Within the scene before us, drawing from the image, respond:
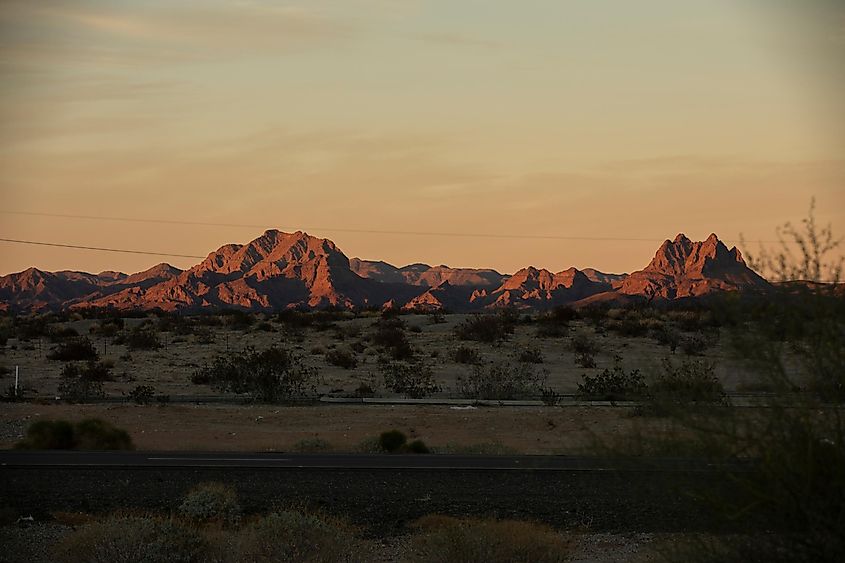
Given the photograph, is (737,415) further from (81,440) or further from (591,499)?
(81,440)

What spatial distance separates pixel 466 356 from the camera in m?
56.1

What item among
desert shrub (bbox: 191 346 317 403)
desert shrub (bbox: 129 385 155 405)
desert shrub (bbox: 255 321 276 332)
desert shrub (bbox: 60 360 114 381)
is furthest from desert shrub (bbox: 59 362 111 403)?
desert shrub (bbox: 255 321 276 332)

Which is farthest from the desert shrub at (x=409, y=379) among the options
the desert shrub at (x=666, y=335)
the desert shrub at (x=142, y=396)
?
the desert shrub at (x=666, y=335)

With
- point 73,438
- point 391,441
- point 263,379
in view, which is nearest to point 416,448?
point 391,441

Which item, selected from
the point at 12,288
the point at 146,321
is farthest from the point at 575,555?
the point at 12,288

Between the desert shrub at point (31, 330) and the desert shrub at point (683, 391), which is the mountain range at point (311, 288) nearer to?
the desert shrub at point (31, 330)

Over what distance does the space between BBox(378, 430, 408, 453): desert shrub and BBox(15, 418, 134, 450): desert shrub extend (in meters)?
6.71

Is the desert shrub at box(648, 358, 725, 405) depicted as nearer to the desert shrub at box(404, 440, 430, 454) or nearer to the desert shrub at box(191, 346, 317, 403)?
the desert shrub at box(404, 440, 430, 454)

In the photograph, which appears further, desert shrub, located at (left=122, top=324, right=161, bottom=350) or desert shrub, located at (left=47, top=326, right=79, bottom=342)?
desert shrub, located at (left=47, top=326, right=79, bottom=342)

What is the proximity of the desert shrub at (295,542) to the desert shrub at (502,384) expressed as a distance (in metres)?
26.6

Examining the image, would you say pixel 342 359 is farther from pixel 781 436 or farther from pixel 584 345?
pixel 781 436

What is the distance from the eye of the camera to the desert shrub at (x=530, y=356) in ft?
185

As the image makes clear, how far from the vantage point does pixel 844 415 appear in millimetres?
9789

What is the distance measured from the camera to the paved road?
901 inches
